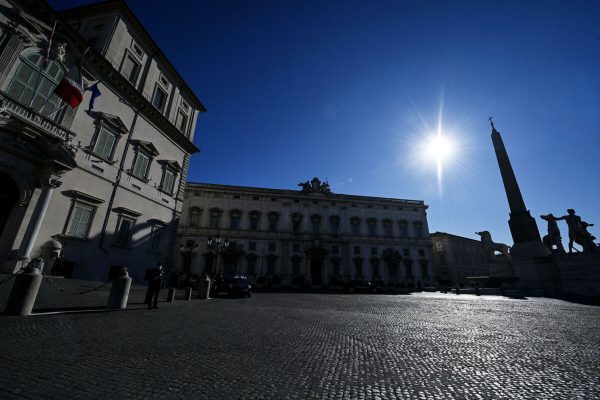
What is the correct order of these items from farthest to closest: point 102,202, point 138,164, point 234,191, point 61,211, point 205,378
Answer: point 234,191 < point 138,164 < point 102,202 < point 61,211 < point 205,378

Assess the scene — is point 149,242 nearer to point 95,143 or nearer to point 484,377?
point 95,143

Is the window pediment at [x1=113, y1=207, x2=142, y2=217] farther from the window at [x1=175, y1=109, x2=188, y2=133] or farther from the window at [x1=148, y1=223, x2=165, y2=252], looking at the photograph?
the window at [x1=175, y1=109, x2=188, y2=133]

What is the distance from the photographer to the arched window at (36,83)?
33.6ft

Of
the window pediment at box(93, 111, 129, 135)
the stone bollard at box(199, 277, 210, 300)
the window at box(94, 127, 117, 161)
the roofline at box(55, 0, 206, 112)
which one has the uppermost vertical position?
the roofline at box(55, 0, 206, 112)

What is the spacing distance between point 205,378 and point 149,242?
16.0 m

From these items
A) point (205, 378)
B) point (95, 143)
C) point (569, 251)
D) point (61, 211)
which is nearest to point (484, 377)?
point (205, 378)

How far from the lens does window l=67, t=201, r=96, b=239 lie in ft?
39.3

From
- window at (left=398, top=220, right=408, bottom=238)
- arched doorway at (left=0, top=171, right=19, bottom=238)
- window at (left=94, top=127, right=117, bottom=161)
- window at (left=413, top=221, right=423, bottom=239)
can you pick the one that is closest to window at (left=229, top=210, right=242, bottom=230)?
window at (left=94, top=127, right=117, bottom=161)

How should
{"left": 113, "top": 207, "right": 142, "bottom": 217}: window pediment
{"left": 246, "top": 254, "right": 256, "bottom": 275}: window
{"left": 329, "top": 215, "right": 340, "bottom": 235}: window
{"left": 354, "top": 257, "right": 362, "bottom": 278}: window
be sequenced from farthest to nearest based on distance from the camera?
{"left": 329, "top": 215, "right": 340, "bottom": 235}: window, {"left": 354, "top": 257, "right": 362, "bottom": 278}: window, {"left": 246, "top": 254, "right": 256, "bottom": 275}: window, {"left": 113, "top": 207, "right": 142, "bottom": 217}: window pediment

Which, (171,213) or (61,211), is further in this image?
(171,213)

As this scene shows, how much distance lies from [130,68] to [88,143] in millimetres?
6418

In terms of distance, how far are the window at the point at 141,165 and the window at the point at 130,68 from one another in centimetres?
459

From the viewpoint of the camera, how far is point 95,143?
13.1 meters

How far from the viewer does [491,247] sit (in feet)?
85.7
